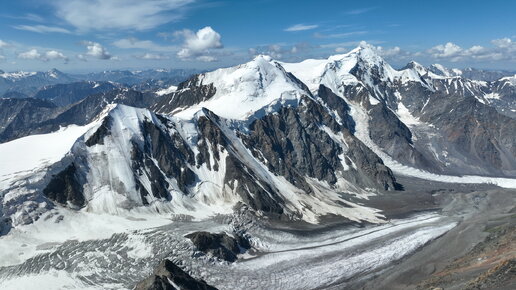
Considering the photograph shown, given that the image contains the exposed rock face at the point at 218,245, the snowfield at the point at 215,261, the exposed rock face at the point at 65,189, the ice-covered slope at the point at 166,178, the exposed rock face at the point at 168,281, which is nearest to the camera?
the exposed rock face at the point at 168,281

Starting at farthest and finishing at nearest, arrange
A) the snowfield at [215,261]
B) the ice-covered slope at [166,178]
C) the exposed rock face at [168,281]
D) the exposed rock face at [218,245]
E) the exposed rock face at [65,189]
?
the ice-covered slope at [166,178]
the exposed rock face at [65,189]
the exposed rock face at [218,245]
the snowfield at [215,261]
the exposed rock face at [168,281]

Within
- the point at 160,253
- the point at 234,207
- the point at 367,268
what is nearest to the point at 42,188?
the point at 160,253

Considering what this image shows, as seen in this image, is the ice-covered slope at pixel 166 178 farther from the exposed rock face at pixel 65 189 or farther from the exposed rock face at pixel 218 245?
the exposed rock face at pixel 218 245

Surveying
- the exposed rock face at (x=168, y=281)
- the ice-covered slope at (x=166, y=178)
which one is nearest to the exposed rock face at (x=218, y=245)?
the ice-covered slope at (x=166, y=178)

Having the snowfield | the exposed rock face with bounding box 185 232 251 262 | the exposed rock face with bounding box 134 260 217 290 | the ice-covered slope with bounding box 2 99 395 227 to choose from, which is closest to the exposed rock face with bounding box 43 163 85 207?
the ice-covered slope with bounding box 2 99 395 227

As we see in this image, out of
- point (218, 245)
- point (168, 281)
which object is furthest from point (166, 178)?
point (168, 281)

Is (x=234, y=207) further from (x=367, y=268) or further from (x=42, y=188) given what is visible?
(x=42, y=188)
